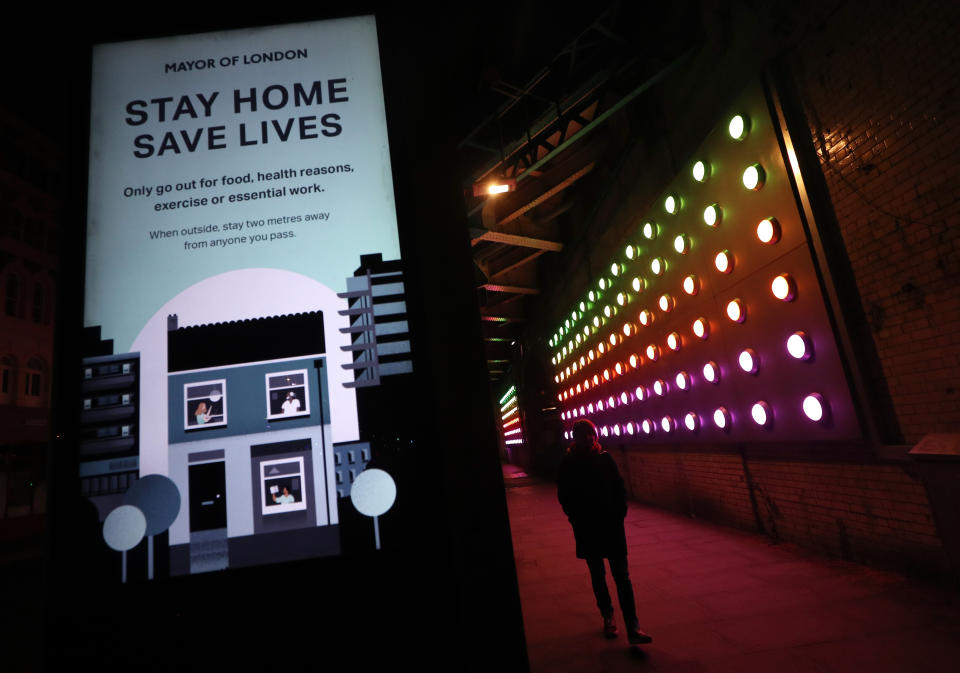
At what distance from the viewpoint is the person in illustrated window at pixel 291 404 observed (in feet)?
5.49

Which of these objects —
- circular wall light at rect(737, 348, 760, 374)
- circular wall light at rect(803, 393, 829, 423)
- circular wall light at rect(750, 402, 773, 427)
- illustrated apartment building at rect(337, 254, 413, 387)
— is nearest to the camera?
illustrated apartment building at rect(337, 254, 413, 387)

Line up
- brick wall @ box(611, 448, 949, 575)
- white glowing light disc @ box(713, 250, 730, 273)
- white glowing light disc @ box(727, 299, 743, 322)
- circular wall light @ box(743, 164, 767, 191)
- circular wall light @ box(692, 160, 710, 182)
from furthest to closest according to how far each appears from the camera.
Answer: circular wall light @ box(692, 160, 710, 182)
white glowing light disc @ box(713, 250, 730, 273)
white glowing light disc @ box(727, 299, 743, 322)
circular wall light @ box(743, 164, 767, 191)
brick wall @ box(611, 448, 949, 575)

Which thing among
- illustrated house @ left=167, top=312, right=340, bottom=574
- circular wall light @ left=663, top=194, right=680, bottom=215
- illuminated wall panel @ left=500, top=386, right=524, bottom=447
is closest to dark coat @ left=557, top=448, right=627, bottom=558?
illustrated house @ left=167, top=312, right=340, bottom=574

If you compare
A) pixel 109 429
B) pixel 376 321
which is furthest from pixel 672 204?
pixel 109 429

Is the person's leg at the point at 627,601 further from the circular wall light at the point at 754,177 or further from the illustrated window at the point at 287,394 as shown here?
the circular wall light at the point at 754,177

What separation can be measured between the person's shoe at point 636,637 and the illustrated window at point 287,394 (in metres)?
3.87

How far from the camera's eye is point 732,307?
21.2ft

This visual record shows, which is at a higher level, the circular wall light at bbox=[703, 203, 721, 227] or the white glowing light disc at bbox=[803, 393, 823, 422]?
the circular wall light at bbox=[703, 203, 721, 227]

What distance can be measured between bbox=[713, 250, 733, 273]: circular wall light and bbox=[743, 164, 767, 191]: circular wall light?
93 centimetres

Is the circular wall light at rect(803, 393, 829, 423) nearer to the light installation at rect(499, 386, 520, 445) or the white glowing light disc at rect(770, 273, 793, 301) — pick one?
the white glowing light disc at rect(770, 273, 793, 301)

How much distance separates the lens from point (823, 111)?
5148mm

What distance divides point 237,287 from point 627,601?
412cm

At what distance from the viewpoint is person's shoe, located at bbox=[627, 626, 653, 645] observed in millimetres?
4113

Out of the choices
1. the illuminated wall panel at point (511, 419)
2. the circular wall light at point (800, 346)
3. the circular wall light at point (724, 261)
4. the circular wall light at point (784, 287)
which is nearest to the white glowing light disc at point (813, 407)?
the circular wall light at point (800, 346)
